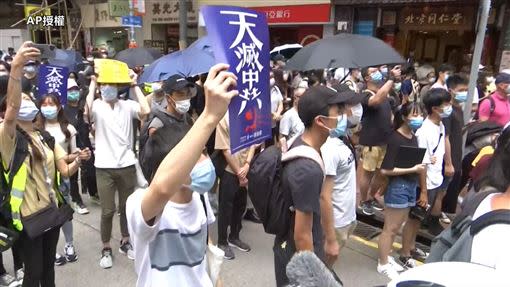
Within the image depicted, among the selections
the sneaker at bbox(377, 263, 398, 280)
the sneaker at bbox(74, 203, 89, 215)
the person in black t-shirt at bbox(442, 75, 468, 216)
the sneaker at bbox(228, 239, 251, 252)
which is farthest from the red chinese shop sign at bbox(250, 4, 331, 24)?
the sneaker at bbox(377, 263, 398, 280)

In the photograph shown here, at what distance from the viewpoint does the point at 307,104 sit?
248 centimetres

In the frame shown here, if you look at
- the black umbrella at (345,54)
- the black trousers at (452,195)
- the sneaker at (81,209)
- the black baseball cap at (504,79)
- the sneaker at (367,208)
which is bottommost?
the sneaker at (81,209)

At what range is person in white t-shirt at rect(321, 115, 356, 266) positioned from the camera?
2834 millimetres

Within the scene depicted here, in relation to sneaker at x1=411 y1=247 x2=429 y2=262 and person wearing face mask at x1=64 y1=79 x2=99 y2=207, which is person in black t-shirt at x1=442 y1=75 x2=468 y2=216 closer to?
sneaker at x1=411 y1=247 x2=429 y2=262

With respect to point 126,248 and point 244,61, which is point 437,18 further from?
point 244,61

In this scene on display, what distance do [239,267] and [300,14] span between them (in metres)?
10.7

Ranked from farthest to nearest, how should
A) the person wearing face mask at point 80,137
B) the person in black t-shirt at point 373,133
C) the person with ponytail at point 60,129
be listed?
the person wearing face mask at point 80,137 → the person in black t-shirt at point 373,133 → the person with ponytail at point 60,129

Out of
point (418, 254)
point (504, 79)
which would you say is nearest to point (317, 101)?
point (418, 254)

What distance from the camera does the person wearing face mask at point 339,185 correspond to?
9.14 ft

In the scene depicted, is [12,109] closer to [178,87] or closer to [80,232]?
[178,87]

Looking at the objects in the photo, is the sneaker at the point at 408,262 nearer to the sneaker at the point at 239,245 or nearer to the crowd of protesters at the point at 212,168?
the crowd of protesters at the point at 212,168

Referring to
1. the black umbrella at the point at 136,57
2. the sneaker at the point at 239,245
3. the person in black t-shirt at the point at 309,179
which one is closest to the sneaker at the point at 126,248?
the sneaker at the point at 239,245

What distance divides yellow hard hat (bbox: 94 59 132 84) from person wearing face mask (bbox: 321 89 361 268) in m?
2.10

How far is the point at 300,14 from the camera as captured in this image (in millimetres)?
13258
